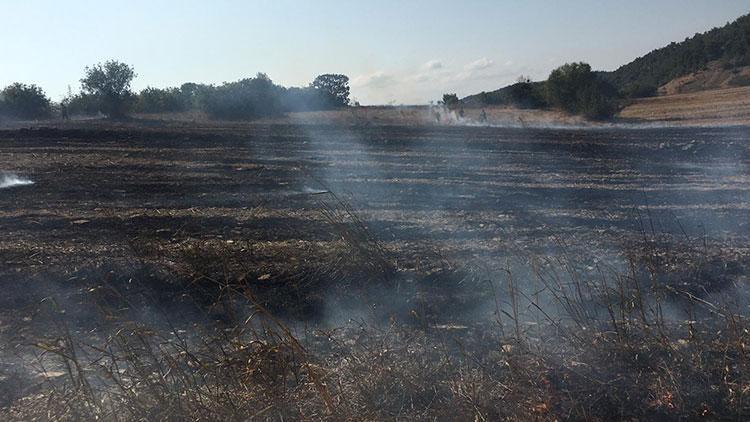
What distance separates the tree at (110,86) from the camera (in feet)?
106

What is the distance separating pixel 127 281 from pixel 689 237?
17.0 ft

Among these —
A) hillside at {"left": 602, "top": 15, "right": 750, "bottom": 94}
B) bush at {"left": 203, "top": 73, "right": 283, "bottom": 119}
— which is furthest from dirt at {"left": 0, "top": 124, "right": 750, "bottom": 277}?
hillside at {"left": 602, "top": 15, "right": 750, "bottom": 94}

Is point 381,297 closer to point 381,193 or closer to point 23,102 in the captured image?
point 381,193

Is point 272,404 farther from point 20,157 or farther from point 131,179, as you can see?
point 20,157

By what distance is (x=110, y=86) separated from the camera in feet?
107

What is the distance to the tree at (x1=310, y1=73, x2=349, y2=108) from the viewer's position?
3581 centimetres

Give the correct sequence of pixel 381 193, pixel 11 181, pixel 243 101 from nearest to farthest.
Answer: pixel 381 193 < pixel 11 181 < pixel 243 101

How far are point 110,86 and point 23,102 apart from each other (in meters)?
5.41

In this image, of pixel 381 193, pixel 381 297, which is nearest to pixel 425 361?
pixel 381 297

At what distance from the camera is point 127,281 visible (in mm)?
4781

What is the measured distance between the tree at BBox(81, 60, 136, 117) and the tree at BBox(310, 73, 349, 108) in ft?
36.6

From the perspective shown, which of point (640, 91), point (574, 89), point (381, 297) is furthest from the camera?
point (640, 91)

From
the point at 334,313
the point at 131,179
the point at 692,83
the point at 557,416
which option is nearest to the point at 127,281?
the point at 334,313

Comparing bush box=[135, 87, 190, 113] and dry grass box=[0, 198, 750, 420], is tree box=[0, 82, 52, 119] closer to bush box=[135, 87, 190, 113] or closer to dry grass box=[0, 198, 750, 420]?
bush box=[135, 87, 190, 113]
